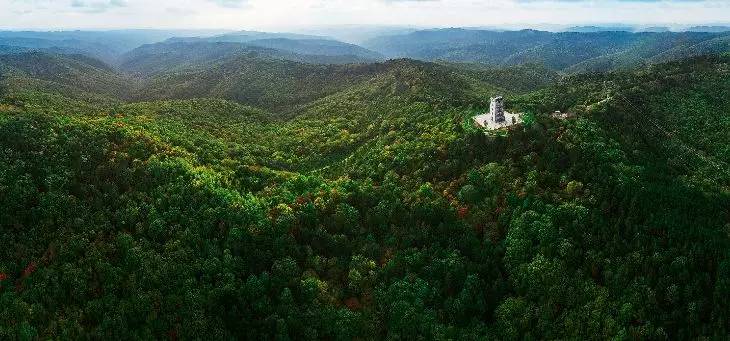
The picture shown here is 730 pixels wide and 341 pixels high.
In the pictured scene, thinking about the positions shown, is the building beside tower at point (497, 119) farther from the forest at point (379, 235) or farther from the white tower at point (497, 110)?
the forest at point (379, 235)

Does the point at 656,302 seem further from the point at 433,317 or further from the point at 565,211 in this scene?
the point at 433,317

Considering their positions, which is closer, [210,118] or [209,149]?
[209,149]

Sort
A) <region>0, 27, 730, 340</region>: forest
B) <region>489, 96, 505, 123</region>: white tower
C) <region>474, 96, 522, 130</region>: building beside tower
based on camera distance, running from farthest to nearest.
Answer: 1. <region>489, 96, 505, 123</region>: white tower
2. <region>474, 96, 522, 130</region>: building beside tower
3. <region>0, 27, 730, 340</region>: forest

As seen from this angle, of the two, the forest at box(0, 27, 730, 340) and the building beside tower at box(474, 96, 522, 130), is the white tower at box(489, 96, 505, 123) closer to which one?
the building beside tower at box(474, 96, 522, 130)

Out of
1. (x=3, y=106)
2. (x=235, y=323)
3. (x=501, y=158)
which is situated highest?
(x=3, y=106)

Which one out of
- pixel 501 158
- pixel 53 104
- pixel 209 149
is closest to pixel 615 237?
pixel 501 158

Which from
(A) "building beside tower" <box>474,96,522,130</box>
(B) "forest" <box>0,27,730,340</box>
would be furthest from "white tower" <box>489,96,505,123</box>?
(B) "forest" <box>0,27,730,340</box>

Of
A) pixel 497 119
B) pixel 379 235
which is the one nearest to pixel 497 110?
pixel 497 119

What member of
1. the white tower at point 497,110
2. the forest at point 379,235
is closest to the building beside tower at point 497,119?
the white tower at point 497,110

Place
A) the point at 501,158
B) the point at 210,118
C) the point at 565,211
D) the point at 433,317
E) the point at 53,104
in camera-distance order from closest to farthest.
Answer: the point at 433,317
the point at 565,211
the point at 501,158
the point at 53,104
the point at 210,118

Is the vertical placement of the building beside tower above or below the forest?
above
